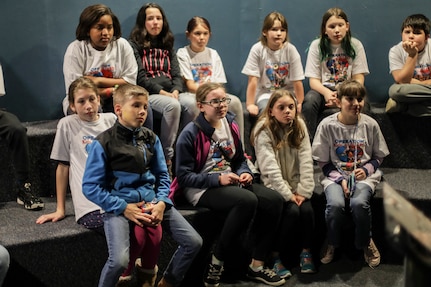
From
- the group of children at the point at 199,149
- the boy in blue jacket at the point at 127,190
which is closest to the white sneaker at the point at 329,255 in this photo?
the group of children at the point at 199,149

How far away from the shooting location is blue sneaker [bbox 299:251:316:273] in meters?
3.27

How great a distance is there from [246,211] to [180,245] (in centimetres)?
38

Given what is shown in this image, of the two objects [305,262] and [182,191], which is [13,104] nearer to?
[182,191]

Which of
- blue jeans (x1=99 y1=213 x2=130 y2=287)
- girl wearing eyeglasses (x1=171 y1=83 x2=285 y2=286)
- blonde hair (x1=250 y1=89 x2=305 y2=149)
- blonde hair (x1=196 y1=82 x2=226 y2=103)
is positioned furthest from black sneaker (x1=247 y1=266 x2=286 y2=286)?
blonde hair (x1=196 y1=82 x2=226 y2=103)

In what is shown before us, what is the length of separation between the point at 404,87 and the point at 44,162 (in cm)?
225

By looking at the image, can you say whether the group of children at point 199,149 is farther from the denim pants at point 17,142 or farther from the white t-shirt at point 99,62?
the denim pants at point 17,142

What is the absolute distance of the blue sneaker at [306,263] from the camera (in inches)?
129

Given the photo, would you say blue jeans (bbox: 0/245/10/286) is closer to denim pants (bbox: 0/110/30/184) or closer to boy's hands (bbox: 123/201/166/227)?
boy's hands (bbox: 123/201/166/227)

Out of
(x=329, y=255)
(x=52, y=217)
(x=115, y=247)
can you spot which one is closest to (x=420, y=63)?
(x=329, y=255)

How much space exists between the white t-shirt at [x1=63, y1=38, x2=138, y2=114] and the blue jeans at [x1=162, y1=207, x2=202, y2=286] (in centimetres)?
102

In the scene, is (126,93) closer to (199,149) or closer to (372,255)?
(199,149)

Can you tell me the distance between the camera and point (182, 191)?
323 centimetres

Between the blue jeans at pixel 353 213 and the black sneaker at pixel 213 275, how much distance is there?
2.12ft

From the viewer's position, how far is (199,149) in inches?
124
